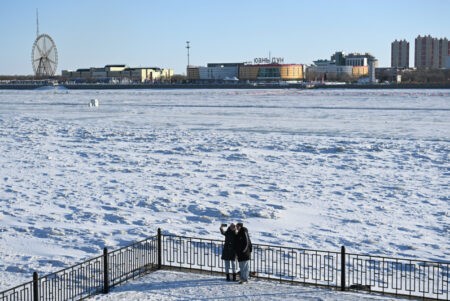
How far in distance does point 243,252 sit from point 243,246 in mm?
128

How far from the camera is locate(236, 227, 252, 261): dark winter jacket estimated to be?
36.1ft

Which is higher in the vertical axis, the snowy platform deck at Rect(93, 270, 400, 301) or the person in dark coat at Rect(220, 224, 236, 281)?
the person in dark coat at Rect(220, 224, 236, 281)

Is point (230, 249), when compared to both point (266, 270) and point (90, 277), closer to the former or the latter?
point (266, 270)

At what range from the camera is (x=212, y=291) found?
10.7 meters

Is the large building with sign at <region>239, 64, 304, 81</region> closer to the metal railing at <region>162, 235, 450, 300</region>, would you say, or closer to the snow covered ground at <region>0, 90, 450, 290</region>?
the snow covered ground at <region>0, 90, 450, 290</region>

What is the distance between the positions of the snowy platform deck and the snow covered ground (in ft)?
7.46

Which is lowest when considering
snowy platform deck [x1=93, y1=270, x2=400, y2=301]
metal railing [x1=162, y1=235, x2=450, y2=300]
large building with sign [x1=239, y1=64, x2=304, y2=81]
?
metal railing [x1=162, y1=235, x2=450, y2=300]

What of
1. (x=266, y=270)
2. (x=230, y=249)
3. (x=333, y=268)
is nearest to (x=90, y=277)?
(x=230, y=249)

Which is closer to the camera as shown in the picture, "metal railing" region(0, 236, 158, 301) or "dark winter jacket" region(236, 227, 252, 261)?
"metal railing" region(0, 236, 158, 301)

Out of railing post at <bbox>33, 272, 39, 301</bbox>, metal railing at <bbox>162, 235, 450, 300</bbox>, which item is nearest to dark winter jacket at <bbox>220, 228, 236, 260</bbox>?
metal railing at <bbox>162, 235, 450, 300</bbox>

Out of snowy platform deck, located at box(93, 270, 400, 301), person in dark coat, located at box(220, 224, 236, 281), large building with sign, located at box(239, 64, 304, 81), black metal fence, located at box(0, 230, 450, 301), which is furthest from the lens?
large building with sign, located at box(239, 64, 304, 81)

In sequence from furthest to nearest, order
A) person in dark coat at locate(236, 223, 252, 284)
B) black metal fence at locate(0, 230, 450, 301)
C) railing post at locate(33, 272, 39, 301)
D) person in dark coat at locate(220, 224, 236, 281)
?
person in dark coat at locate(220, 224, 236, 281)
person in dark coat at locate(236, 223, 252, 284)
black metal fence at locate(0, 230, 450, 301)
railing post at locate(33, 272, 39, 301)

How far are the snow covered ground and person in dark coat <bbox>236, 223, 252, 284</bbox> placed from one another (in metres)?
2.96

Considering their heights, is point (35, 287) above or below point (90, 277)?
above
